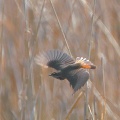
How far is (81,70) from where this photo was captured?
848 mm

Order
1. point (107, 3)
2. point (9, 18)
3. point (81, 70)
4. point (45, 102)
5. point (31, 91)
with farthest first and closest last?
point (9, 18)
point (107, 3)
point (45, 102)
point (31, 91)
point (81, 70)

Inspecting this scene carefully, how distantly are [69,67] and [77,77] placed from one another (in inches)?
1.3

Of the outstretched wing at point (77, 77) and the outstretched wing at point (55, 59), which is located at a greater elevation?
the outstretched wing at point (55, 59)

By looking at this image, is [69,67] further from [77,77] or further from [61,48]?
[61,48]

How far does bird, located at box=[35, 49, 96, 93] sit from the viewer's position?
2.67ft

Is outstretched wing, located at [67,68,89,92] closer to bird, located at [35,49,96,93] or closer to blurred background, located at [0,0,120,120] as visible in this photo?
bird, located at [35,49,96,93]

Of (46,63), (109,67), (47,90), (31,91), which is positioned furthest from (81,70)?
(109,67)

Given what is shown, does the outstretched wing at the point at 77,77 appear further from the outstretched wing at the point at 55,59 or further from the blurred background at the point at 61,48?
the blurred background at the point at 61,48

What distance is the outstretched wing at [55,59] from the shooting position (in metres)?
0.89

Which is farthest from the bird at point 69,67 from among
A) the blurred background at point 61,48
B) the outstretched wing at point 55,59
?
the blurred background at point 61,48

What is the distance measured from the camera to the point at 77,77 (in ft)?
2.70

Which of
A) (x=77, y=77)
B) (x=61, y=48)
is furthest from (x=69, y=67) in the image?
(x=61, y=48)

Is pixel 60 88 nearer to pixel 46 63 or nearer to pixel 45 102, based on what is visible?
pixel 45 102

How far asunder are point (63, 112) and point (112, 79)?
0.25m
